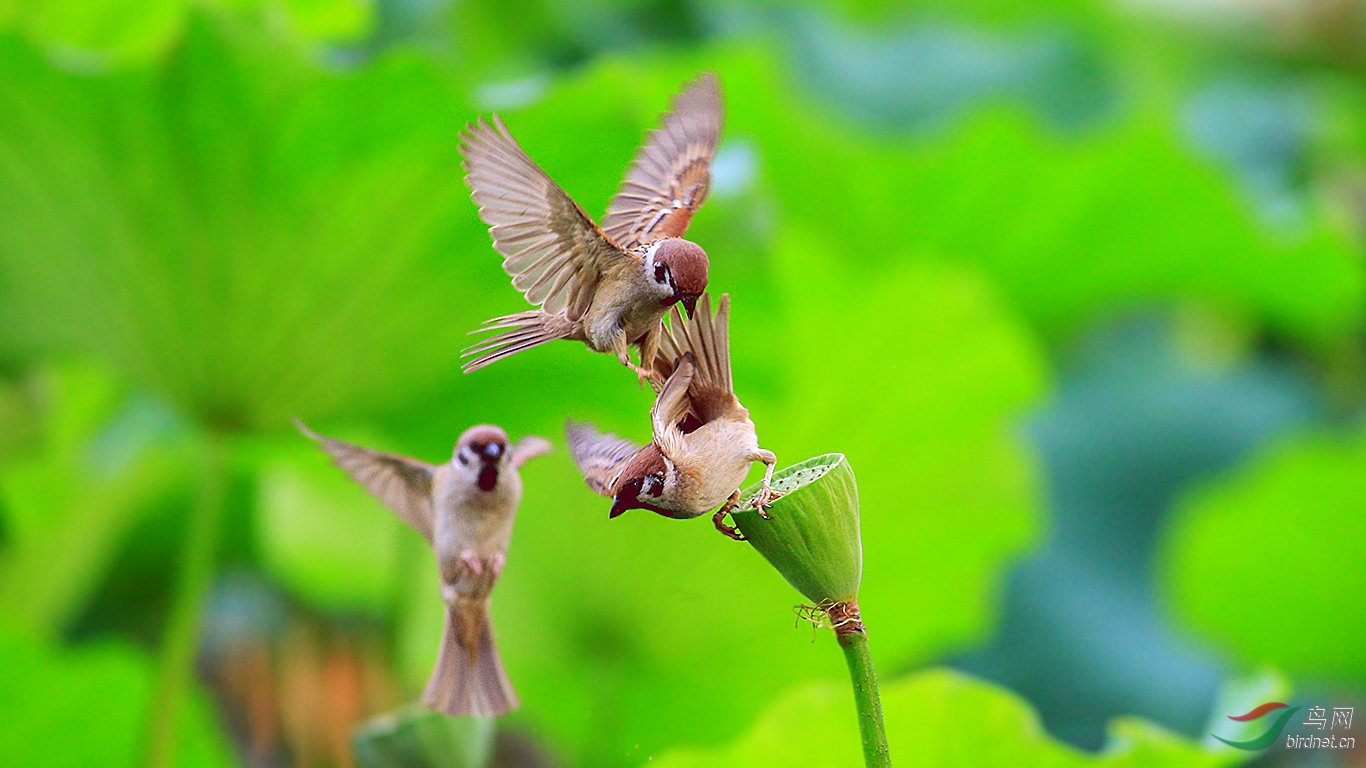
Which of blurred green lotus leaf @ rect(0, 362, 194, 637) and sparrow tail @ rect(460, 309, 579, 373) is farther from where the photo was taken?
blurred green lotus leaf @ rect(0, 362, 194, 637)

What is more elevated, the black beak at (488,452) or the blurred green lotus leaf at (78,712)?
the blurred green lotus leaf at (78,712)

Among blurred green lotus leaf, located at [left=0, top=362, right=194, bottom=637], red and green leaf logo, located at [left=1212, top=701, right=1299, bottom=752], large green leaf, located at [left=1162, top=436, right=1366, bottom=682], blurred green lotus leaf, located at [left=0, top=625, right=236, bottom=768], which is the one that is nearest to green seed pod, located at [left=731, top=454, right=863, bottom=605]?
red and green leaf logo, located at [left=1212, top=701, right=1299, bottom=752]

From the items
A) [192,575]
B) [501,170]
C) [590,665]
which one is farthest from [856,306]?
[501,170]

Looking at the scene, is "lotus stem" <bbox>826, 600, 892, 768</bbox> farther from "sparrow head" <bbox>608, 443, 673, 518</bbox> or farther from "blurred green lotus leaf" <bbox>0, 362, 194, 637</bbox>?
"blurred green lotus leaf" <bbox>0, 362, 194, 637</bbox>

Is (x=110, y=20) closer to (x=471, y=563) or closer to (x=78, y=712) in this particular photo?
(x=78, y=712)

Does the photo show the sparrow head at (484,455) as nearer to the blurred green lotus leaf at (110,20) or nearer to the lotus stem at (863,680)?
the lotus stem at (863,680)

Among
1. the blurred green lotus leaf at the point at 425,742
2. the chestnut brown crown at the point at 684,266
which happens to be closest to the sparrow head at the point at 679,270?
the chestnut brown crown at the point at 684,266
